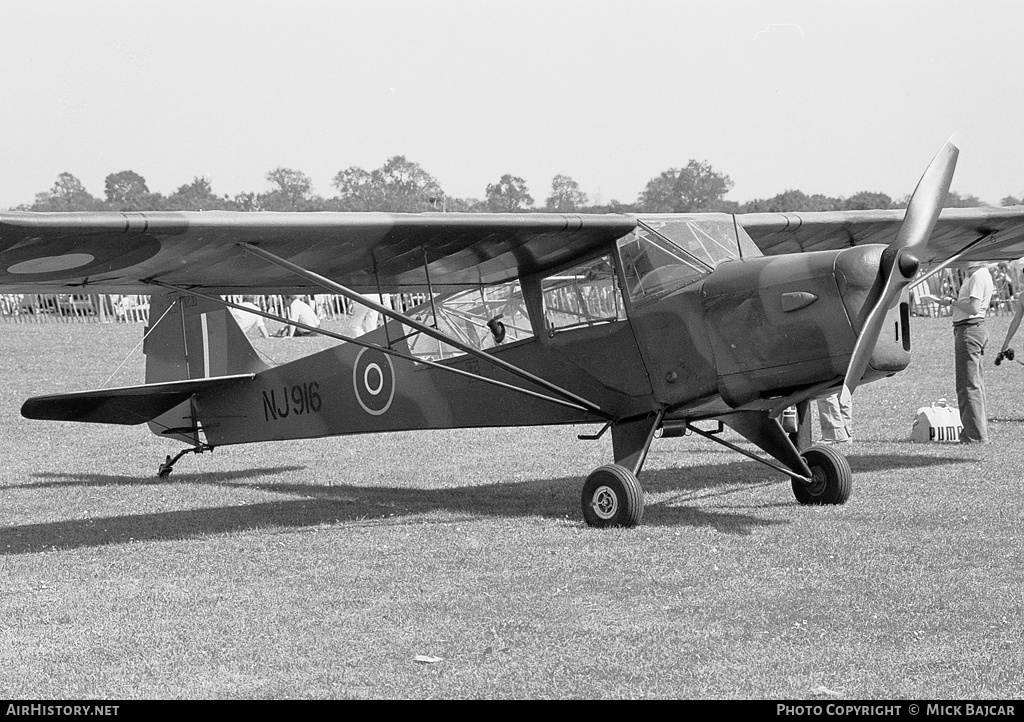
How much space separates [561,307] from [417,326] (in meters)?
1.58

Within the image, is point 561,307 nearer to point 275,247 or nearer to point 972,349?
point 275,247

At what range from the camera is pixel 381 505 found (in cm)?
1096

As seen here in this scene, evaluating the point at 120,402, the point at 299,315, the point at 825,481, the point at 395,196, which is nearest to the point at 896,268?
the point at 825,481

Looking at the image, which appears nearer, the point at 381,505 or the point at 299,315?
the point at 381,505

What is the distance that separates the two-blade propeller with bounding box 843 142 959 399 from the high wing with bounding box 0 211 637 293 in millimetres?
2221

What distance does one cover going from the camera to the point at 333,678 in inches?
201

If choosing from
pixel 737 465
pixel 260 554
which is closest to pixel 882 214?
pixel 737 465

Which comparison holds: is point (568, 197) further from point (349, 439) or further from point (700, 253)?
point (700, 253)

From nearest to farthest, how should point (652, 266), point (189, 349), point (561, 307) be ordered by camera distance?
1. point (652, 266)
2. point (561, 307)
3. point (189, 349)

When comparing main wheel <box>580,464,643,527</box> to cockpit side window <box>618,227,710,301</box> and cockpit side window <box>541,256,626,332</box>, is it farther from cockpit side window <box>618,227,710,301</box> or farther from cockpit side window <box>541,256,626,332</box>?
cockpit side window <box>618,227,710,301</box>

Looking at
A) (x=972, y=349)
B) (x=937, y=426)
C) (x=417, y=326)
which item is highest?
(x=417, y=326)

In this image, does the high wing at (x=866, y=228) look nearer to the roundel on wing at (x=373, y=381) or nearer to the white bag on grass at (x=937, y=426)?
the white bag on grass at (x=937, y=426)

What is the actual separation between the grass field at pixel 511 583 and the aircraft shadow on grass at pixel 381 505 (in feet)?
0.17

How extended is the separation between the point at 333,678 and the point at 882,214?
9.01 metres
